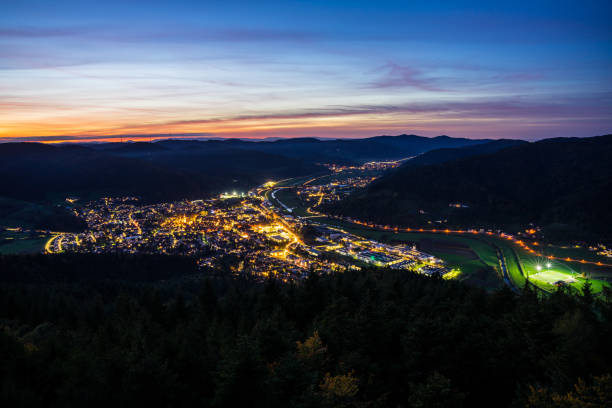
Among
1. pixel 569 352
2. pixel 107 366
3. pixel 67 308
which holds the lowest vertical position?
pixel 67 308

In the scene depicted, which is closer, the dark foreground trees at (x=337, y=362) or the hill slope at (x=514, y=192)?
the dark foreground trees at (x=337, y=362)

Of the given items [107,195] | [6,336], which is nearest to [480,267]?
[6,336]

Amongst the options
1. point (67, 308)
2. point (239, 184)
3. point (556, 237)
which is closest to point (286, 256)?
point (67, 308)

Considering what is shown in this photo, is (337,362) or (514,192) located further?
(514,192)

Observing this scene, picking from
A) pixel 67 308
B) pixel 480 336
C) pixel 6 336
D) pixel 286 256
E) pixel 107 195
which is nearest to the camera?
pixel 6 336

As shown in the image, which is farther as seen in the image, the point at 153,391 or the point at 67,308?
the point at 67,308

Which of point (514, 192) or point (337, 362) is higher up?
point (514, 192)

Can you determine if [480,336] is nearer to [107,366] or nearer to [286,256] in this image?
[107,366]

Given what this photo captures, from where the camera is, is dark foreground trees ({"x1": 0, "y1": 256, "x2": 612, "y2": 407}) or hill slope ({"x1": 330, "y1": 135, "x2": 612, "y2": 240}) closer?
dark foreground trees ({"x1": 0, "y1": 256, "x2": 612, "y2": 407})

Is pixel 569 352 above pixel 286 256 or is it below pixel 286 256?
above

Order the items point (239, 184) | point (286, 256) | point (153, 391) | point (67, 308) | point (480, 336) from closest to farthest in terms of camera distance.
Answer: point (153, 391) → point (480, 336) → point (67, 308) → point (286, 256) → point (239, 184)
